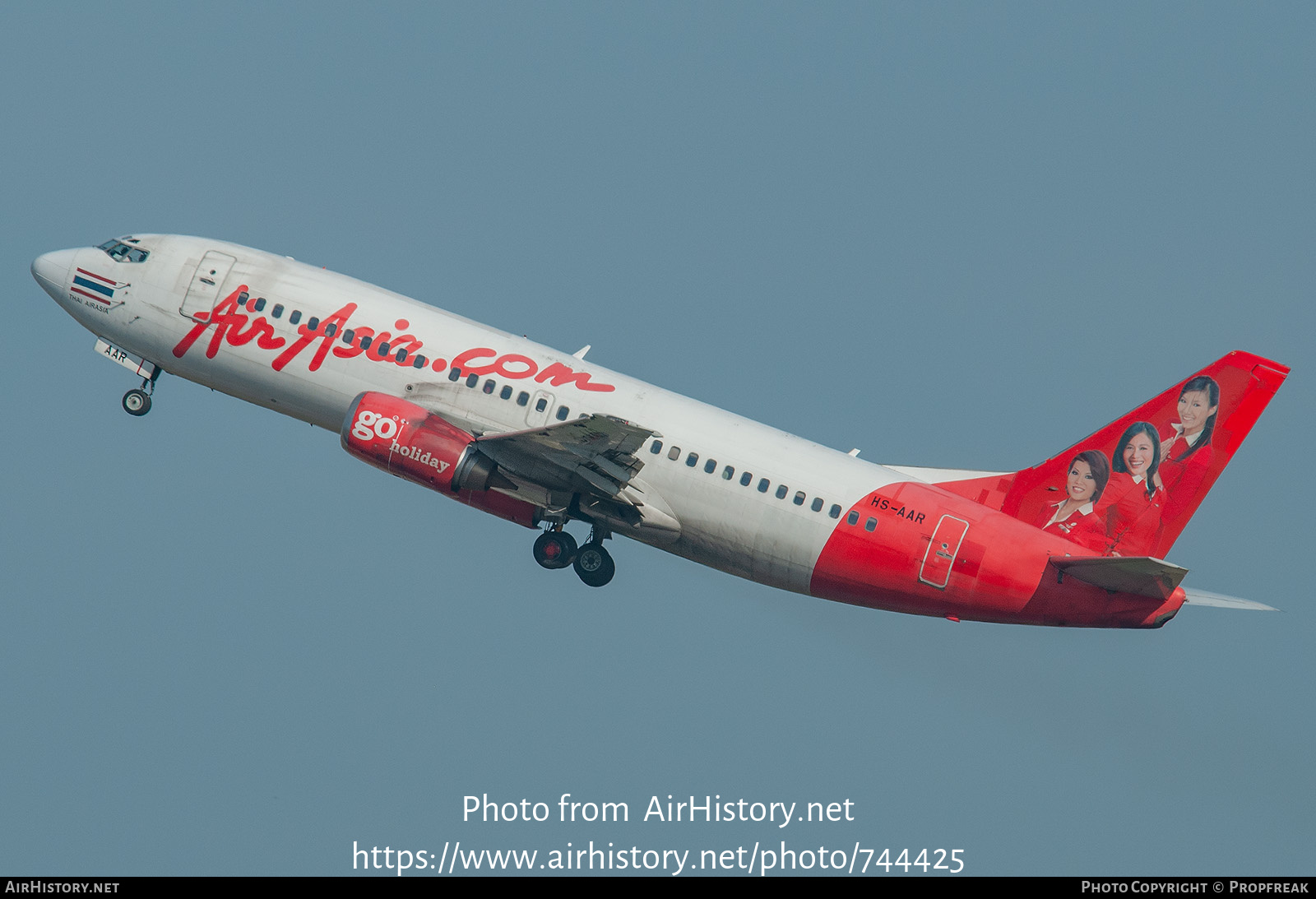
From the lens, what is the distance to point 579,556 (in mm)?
40969

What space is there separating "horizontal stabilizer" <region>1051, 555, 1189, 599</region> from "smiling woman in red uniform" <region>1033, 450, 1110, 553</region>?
0.82 m

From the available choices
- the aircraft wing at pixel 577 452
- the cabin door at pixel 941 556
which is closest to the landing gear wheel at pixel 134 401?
the aircraft wing at pixel 577 452

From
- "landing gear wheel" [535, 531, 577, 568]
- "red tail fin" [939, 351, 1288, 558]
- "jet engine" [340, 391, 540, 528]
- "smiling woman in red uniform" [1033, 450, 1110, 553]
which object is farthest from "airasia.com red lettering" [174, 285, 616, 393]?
"red tail fin" [939, 351, 1288, 558]

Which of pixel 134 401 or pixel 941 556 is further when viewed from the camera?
pixel 134 401

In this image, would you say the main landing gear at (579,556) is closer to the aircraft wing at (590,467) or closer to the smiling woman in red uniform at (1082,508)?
the aircraft wing at (590,467)

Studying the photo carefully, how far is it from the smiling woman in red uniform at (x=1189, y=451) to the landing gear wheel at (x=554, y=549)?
49.3 ft

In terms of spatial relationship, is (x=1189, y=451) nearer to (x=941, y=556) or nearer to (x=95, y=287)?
(x=941, y=556)

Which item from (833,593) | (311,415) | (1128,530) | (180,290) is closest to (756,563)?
(833,593)

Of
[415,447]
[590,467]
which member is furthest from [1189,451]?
[415,447]

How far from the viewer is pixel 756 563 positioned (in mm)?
39469

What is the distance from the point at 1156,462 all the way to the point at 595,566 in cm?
1448

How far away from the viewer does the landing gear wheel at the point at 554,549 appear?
133 ft

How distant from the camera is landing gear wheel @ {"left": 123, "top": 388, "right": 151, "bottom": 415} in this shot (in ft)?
142

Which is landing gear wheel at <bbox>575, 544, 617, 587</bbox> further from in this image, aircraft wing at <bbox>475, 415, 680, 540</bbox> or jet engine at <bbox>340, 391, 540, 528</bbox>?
jet engine at <bbox>340, 391, 540, 528</bbox>
